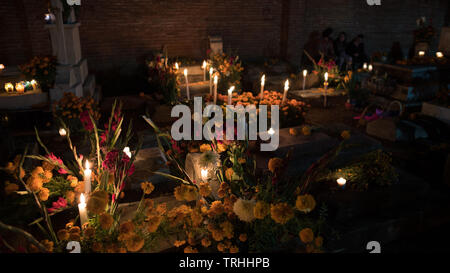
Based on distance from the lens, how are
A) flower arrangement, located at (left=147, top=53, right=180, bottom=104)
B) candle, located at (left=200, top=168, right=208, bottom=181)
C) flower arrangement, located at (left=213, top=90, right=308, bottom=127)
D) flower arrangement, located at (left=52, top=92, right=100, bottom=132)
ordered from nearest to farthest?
1. candle, located at (left=200, top=168, right=208, bottom=181)
2. flower arrangement, located at (left=52, top=92, right=100, bottom=132)
3. flower arrangement, located at (left=213, top=90, right=308, bottom=127)
4. flower arrangement, located at (left=147, top=53, right=180, bottom=104)

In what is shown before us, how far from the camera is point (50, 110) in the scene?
602 cm

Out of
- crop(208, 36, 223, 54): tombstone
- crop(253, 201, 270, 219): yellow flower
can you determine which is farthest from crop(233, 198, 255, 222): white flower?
crop(208, 36, 223, 54): tombstone

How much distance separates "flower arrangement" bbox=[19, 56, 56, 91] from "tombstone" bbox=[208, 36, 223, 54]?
5.03 m

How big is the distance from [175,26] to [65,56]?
444cm

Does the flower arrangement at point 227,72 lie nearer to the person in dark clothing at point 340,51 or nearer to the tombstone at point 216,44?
the tombstone at point 216,44

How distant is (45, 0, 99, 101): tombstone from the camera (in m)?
6.13

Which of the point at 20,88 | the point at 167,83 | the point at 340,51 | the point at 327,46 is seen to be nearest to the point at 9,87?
the point at 20,88

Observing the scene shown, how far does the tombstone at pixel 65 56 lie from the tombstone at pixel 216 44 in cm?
405

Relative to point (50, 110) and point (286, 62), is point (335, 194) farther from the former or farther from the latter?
point (286, 62)

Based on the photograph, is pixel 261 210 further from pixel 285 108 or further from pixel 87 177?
pixel 285 108

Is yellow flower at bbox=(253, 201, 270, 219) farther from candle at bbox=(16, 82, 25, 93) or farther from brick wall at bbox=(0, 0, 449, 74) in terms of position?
brick wall at bbox=(0, 0, 449, 74)
